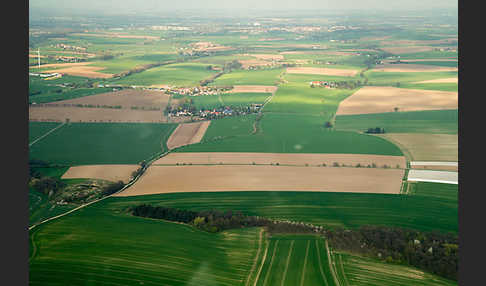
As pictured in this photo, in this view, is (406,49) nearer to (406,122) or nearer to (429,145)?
(406,122)

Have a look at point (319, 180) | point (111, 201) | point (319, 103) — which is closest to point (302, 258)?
point (319, 180)

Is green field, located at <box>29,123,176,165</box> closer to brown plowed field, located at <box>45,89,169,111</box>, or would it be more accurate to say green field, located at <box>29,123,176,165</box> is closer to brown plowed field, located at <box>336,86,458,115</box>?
brown plowed field, located at <box>45,89,169,111</box>

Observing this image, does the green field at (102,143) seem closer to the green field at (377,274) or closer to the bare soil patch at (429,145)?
the green field at (377,274)

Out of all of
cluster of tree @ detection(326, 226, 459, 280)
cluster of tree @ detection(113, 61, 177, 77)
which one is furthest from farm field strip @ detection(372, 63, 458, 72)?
cluster of tree @ detection(326, 226, 459, 280)

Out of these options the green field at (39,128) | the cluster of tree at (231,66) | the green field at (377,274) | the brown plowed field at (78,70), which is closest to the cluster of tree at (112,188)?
the green field at (39,128)

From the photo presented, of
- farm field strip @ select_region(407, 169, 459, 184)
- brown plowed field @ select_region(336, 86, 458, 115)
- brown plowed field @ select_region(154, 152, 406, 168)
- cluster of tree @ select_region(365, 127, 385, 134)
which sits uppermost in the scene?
brown plowed field @ select_region(336, 86, 458, 115)
